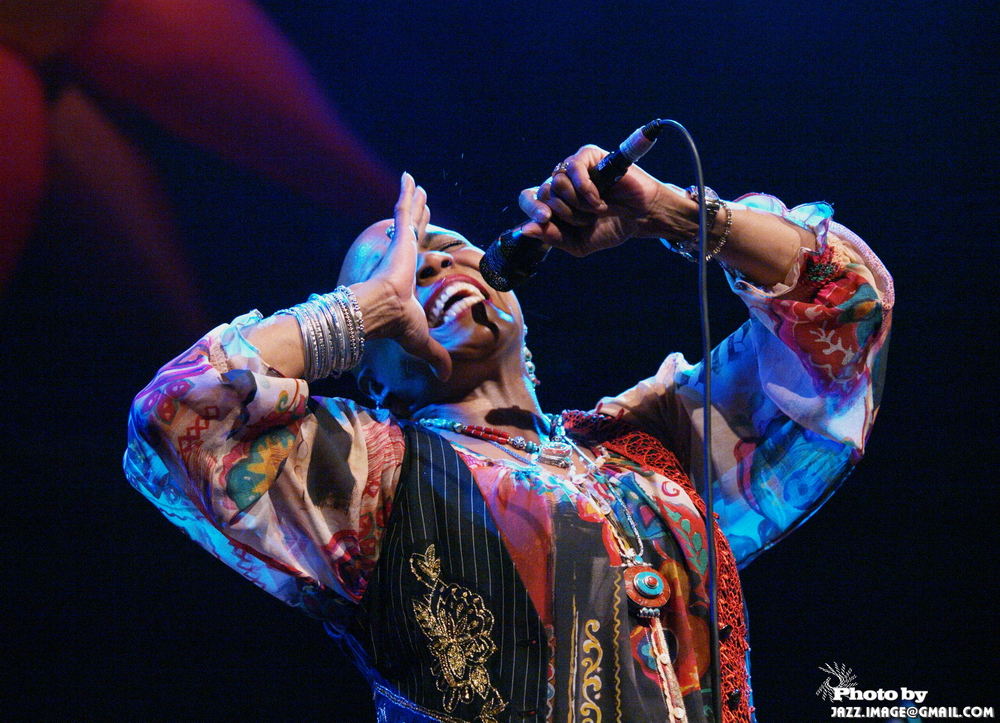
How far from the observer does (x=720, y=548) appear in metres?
1.35

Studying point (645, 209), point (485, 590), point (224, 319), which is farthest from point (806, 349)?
point (224, 319)

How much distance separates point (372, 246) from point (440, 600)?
66 cm

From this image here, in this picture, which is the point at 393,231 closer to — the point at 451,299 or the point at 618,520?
the point at 451,299

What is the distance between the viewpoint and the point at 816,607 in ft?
7.28

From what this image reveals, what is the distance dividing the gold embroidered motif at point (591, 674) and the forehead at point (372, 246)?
0.70m

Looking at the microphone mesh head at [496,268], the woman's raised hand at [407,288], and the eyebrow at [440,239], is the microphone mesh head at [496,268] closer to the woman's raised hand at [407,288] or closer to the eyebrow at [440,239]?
the woman's raised hand at [407,288]

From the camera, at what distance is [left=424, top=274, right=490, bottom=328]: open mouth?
148 centimetres

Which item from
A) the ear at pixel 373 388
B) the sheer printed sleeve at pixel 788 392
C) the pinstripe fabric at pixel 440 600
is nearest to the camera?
the pinstripe fabric at pixel 440 600

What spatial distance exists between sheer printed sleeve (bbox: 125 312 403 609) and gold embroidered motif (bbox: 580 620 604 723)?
0.32m

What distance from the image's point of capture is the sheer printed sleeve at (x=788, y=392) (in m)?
1.35

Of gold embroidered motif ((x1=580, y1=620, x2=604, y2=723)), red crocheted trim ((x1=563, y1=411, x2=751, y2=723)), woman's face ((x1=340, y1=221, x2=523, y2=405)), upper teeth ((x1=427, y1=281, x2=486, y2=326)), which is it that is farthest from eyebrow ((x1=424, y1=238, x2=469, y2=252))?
gold embroidered motif ((x1=580, y1=620, x2=604, y2=723))

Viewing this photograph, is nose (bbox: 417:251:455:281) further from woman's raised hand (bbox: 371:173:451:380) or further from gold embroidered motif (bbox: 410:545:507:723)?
gold embroidered motif (bbox: 410:545:507:723)

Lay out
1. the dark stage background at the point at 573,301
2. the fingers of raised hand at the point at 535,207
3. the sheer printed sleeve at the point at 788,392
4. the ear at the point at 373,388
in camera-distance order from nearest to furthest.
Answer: the fingers of raised hand at the point at 535,207 → the sheer printed sleeve at the point at 788,392 → the ear at the point at 373,388 → the dark stage background at the point at 573,301

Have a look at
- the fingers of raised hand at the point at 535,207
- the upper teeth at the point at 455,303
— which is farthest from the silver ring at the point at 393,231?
the fingers of raised hand at the point at 535,207
